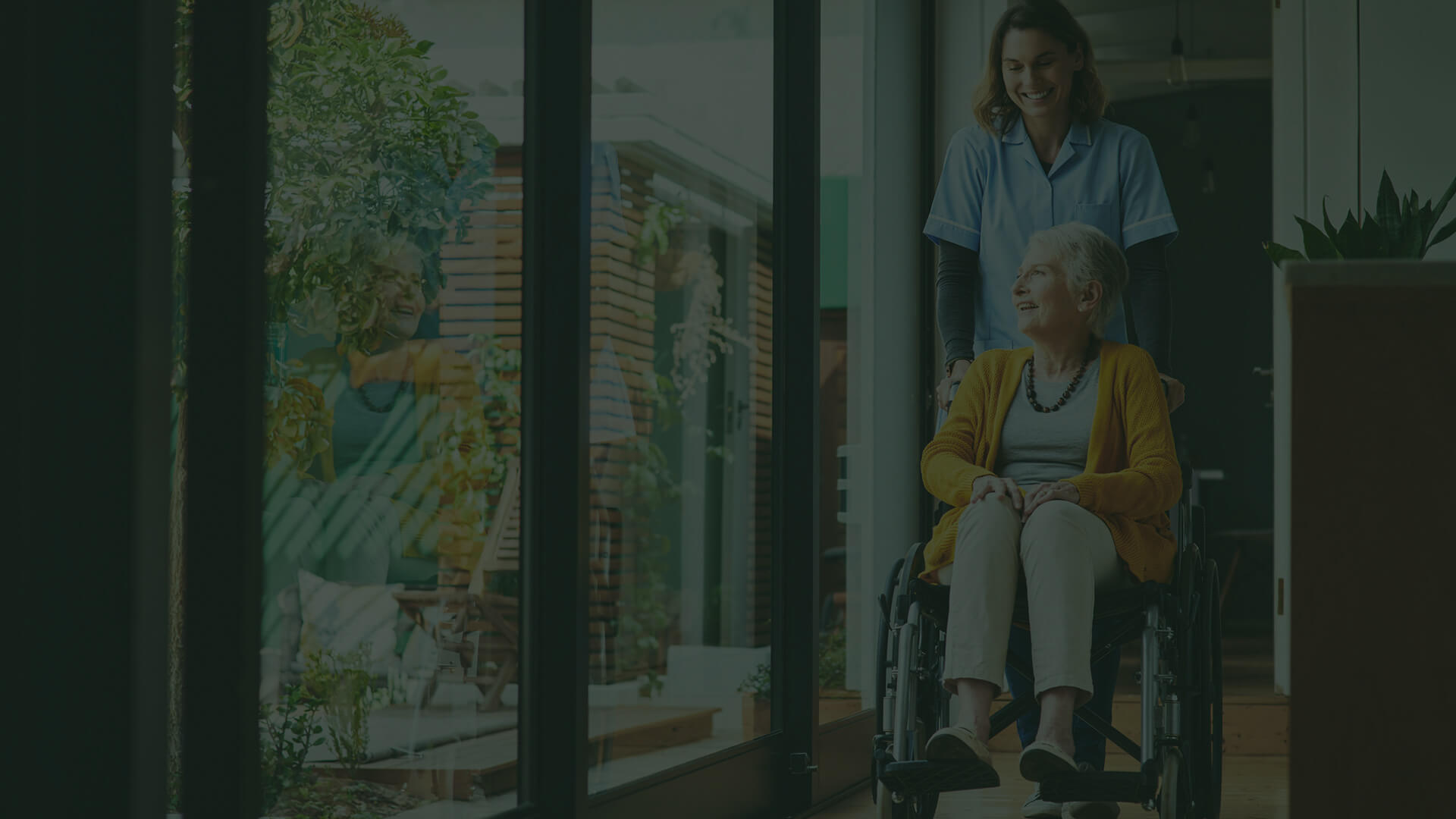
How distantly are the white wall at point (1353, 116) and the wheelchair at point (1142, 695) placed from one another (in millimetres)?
1693

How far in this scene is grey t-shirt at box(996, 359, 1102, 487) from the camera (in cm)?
243

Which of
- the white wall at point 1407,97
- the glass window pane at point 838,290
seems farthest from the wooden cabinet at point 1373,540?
the white wall at point 1407,97

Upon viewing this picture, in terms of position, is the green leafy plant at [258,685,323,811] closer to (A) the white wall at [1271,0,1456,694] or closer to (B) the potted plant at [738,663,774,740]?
(B) the potted plant at [738,663,774,740]

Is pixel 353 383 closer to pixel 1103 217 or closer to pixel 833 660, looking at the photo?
pixel 1103 217

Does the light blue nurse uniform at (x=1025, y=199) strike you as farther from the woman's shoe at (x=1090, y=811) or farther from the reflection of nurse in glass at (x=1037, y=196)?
the woman's shoe at (x=1090, y=811)

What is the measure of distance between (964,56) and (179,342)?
3.57 metres

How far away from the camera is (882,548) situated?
4.07 metres

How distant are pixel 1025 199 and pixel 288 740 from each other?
180 centimetres

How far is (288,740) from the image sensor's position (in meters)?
1.56

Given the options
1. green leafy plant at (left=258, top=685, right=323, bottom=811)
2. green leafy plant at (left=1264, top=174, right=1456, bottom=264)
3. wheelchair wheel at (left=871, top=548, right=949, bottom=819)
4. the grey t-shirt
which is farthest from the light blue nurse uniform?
green leafy plant at (left=258, top=685, right=323, bottom=811)

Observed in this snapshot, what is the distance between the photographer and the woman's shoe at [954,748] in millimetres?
2053

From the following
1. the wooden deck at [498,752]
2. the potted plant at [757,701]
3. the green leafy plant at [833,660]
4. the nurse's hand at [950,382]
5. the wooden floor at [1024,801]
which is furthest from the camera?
the green leafy plant at [833,660]

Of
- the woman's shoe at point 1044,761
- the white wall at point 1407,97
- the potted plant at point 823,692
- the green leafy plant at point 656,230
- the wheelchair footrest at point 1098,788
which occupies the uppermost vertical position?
the white wall at point 1407,97

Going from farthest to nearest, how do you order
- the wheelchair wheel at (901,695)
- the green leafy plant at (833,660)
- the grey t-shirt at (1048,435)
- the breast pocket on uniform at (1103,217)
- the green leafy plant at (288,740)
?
the green leafy plant at (833,660) < the breast pocket on uniform at (1103,217) < the grey t-shirt at (1048,435) < the wheelchair wheel at (901,695) < the green leafy plant at (288,740)
